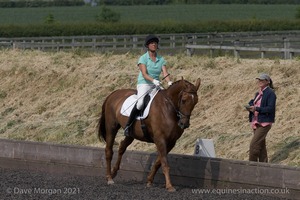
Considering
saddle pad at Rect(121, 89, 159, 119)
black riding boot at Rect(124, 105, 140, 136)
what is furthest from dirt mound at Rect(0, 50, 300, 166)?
black riding boot at Rect(124, 105, 140, 136)

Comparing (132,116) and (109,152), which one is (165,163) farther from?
(109,152)

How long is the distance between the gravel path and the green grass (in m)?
88.3

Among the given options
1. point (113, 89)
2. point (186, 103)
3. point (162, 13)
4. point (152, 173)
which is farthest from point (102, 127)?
point (162, 13)

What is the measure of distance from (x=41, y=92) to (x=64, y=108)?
2844 millimetres

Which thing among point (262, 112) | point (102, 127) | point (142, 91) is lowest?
point (102, 127)

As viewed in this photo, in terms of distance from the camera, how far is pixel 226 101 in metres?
20.4

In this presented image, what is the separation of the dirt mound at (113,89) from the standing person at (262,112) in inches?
38.2

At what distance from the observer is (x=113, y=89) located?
81.0ft

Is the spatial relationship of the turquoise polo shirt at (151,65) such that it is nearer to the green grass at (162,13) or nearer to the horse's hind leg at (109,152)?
the horse's hind leg at (109,152)

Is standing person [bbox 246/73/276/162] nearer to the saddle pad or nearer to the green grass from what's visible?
the saddle pad

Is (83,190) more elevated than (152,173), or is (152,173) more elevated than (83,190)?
(152,173)

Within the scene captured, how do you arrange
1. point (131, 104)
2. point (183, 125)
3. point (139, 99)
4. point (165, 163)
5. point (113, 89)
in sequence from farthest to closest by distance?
point (113, 89)
point (131, 104)
point (139, 99)
point (165, 163)
point (183, 125)

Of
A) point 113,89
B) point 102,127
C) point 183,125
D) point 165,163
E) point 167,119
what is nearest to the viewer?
point 183,125

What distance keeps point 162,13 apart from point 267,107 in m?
103
